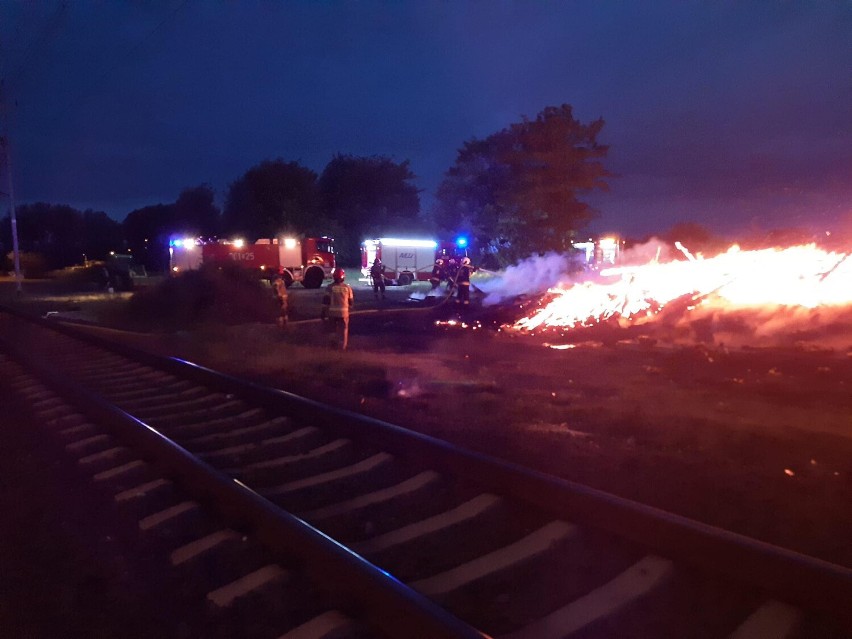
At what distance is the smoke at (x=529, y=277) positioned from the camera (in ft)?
88.9

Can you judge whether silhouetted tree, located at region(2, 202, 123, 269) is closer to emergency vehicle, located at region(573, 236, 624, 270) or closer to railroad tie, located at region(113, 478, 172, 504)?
emergency vehicle, located at region(573, 236, 624, 270)

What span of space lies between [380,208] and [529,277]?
54817 mm

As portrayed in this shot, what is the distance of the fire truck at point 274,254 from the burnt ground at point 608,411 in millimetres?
19771

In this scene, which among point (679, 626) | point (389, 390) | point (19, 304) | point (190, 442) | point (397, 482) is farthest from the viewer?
point (19, 304)

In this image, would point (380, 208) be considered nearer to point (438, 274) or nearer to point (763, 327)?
point (438, 274)

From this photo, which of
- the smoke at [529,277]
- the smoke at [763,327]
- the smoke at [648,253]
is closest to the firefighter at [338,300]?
the smoke at [763,327]

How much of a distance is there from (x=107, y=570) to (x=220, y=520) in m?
→ 0.89

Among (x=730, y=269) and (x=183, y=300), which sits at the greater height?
(x=730, y=269)

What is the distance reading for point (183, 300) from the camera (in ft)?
79.0

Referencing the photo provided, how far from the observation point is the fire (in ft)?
52.7

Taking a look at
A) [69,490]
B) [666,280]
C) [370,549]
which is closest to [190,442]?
[69,490]

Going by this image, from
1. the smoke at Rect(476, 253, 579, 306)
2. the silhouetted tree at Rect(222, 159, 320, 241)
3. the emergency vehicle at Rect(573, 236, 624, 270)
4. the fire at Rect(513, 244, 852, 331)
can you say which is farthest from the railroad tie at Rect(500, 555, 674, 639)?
the silhouetted tree at Rect(222, 159, 320, 241)

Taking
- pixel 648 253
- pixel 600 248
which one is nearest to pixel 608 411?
pixel 648 253

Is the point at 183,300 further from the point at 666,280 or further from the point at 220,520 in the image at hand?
the point at 220,520
